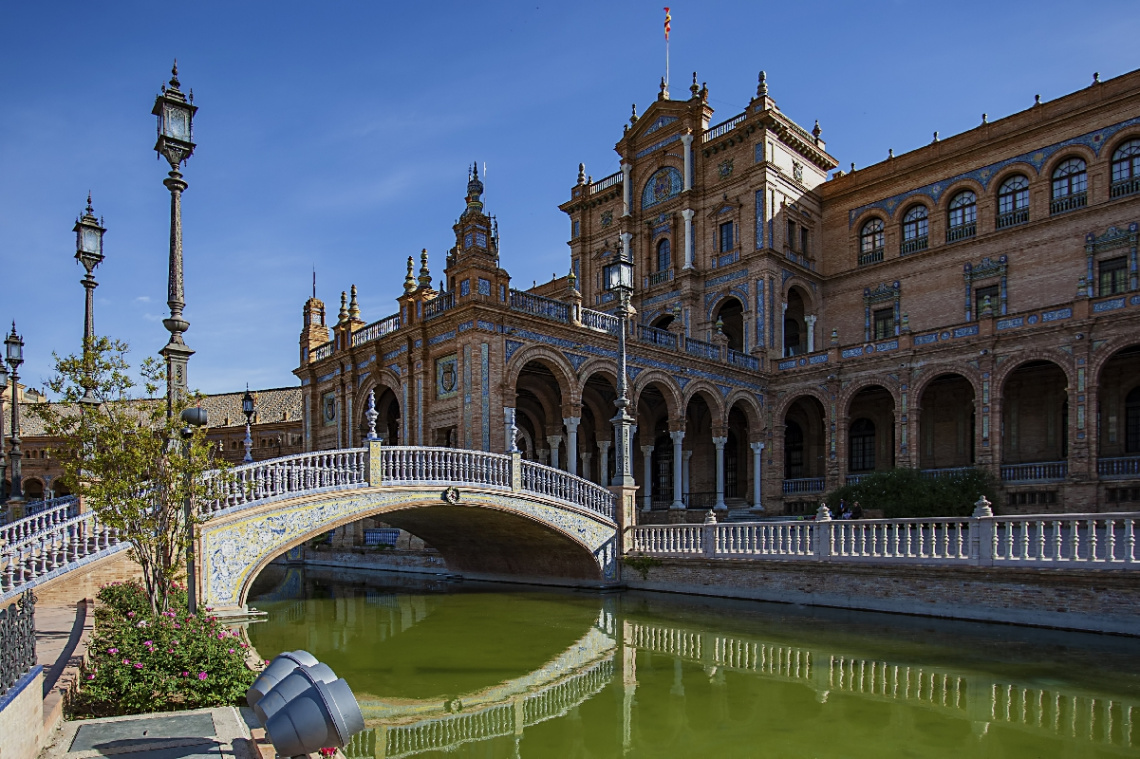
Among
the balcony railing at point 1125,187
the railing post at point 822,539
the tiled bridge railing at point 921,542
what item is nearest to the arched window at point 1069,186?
the balcony railing at point 1125,187

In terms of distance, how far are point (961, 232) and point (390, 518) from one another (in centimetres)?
2342

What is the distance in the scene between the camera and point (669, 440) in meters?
34.0

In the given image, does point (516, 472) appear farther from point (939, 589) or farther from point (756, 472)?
point (756, 472)

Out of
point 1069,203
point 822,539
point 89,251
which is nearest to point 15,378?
point 89,251

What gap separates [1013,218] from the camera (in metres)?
29.5

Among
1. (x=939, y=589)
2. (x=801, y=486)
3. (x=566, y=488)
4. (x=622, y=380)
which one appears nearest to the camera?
(x=939, y=589)

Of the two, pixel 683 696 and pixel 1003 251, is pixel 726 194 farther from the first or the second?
pixel 683 696

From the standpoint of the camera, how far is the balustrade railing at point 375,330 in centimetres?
2684

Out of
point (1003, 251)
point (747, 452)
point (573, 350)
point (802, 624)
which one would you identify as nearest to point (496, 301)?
point (573, 350)

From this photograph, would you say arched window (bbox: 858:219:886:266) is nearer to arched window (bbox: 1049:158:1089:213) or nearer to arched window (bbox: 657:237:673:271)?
arched window (bbox: 1049:158:1089:213)

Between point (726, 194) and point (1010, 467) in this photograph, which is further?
point (726, 194)

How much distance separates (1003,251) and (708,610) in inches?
809

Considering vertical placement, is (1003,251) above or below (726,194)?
below

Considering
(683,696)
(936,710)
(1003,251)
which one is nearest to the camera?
(936,710)
